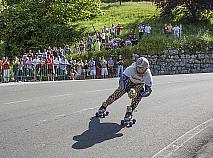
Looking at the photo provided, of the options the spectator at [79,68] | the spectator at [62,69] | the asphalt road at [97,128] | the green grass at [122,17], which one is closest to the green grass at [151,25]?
the green grass at [122,17]

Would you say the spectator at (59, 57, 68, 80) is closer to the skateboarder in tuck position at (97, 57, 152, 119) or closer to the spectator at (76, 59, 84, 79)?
the spectator at (76, 59, 84, 79)

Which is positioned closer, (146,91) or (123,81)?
(146,91)

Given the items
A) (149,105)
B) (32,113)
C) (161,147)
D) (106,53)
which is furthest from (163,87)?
(106,53)

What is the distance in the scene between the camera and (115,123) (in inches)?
468

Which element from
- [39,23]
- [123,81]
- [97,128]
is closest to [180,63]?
[39,23]

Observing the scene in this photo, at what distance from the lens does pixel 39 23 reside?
4181 cm

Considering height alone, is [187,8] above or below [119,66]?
above

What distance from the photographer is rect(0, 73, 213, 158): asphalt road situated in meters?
9.20

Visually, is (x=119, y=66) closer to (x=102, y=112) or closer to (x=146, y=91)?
(x=102, y=112)

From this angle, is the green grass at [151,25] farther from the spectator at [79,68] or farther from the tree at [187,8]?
the spectator at [79,68]

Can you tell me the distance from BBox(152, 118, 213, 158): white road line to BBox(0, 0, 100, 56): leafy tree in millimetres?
29721

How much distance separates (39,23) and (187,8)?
12.7m

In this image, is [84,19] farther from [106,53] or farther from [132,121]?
[132,121]

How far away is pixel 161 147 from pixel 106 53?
2583cm
